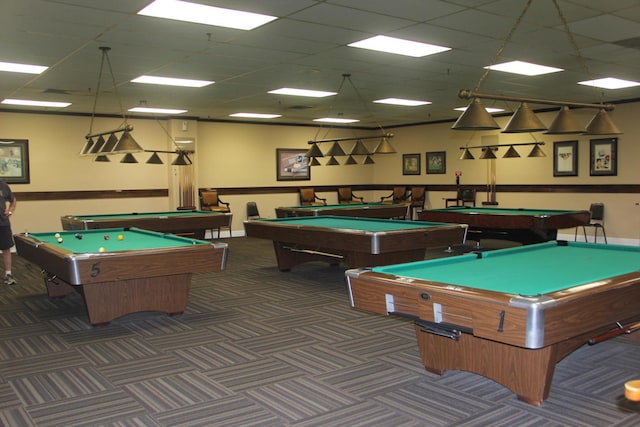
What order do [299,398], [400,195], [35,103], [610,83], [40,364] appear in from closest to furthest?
[299,398]
[40,364]
[610,83]
[35,103]
[400,195]

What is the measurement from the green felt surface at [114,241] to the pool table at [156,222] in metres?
1.07

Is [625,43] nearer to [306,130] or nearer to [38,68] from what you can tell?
[38,68]

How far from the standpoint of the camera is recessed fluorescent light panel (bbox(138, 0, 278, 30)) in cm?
434

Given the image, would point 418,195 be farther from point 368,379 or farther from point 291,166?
point 368,379

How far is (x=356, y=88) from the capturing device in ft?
27.2

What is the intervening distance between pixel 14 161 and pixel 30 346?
6.79 m

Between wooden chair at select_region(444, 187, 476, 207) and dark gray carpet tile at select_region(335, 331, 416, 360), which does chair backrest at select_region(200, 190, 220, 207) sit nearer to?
wooden chair at select_region(444, 187, 476, 207)

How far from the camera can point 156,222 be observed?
25.4 feet

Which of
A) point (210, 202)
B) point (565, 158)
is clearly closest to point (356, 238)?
point (210, 202)

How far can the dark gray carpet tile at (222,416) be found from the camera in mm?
2982

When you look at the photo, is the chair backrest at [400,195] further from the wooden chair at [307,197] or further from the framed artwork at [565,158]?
the framed artwork at [565,158]

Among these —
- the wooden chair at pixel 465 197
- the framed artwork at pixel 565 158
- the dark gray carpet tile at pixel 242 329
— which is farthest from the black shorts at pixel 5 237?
the framed artwork at pixel 565 158

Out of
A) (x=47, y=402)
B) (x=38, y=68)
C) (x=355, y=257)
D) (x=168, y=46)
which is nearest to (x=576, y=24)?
(x=355, y=257)

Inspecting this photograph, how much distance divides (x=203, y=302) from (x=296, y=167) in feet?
25.3
